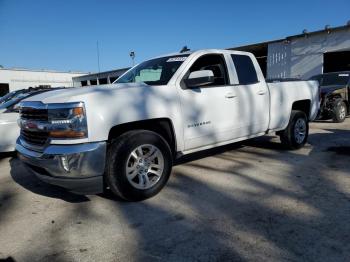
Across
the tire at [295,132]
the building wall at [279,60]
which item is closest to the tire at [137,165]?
the tire at [295,132]

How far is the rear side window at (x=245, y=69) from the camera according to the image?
519 cm

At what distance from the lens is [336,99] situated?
34.0ft

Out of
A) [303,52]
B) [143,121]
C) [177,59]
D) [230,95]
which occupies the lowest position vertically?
[143,121]

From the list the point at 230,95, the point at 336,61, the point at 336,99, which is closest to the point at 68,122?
the point at 230,95

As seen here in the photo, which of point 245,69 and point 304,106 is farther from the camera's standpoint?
point 304,106

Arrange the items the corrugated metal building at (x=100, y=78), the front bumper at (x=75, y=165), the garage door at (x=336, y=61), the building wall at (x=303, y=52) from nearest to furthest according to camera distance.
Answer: the front bumper at (x=75, y=165) < the building wall at (x=303, y=52) < the garage door at (x=336, y=61) < the corrugated metal building at (x=100, y=78)

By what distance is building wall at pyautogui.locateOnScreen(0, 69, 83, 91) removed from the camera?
144 ft

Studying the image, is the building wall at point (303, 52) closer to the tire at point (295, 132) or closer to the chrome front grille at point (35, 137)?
the tire at point (295, 132)

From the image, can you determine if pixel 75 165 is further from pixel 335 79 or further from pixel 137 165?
pixel 335 79

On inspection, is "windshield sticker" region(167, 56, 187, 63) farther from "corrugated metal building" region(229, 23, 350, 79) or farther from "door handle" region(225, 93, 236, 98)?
"corrugated metal building" region(229, 23, 350, 79)

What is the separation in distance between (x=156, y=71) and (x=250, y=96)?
1.55 metres

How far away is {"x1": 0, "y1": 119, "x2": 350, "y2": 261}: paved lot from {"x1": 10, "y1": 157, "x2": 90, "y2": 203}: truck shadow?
2cm

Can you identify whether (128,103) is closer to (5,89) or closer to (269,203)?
(269,203)

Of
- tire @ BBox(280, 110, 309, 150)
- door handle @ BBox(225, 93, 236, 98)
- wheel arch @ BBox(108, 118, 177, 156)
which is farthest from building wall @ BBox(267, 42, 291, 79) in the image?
wheel arch @ BBox(108, 118, 177, 156)
